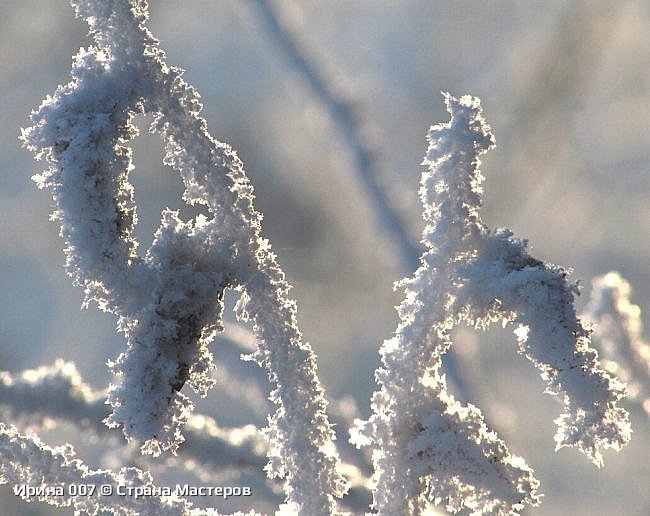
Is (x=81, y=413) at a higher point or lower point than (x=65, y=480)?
higher

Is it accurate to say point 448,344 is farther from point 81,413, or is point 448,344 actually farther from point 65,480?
point 81,413

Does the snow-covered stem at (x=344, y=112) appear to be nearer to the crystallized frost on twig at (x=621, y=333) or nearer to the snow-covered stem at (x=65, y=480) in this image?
the crystallized frost on twig at (x=621, y=333)

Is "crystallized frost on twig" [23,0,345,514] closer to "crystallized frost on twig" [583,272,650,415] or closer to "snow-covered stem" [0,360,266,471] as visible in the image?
"snow-covered stem" [0,360,266,471]

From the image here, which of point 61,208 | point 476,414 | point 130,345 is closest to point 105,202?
point 61,208

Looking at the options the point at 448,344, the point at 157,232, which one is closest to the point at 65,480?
the point at 157,232

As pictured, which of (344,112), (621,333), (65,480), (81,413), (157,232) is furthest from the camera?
(344,112)

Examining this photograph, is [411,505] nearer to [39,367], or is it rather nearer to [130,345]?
[130,345]

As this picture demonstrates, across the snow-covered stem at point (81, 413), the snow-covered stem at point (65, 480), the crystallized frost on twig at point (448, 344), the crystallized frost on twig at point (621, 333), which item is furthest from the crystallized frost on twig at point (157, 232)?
the crystallized frost on twig at point (621, 333)
